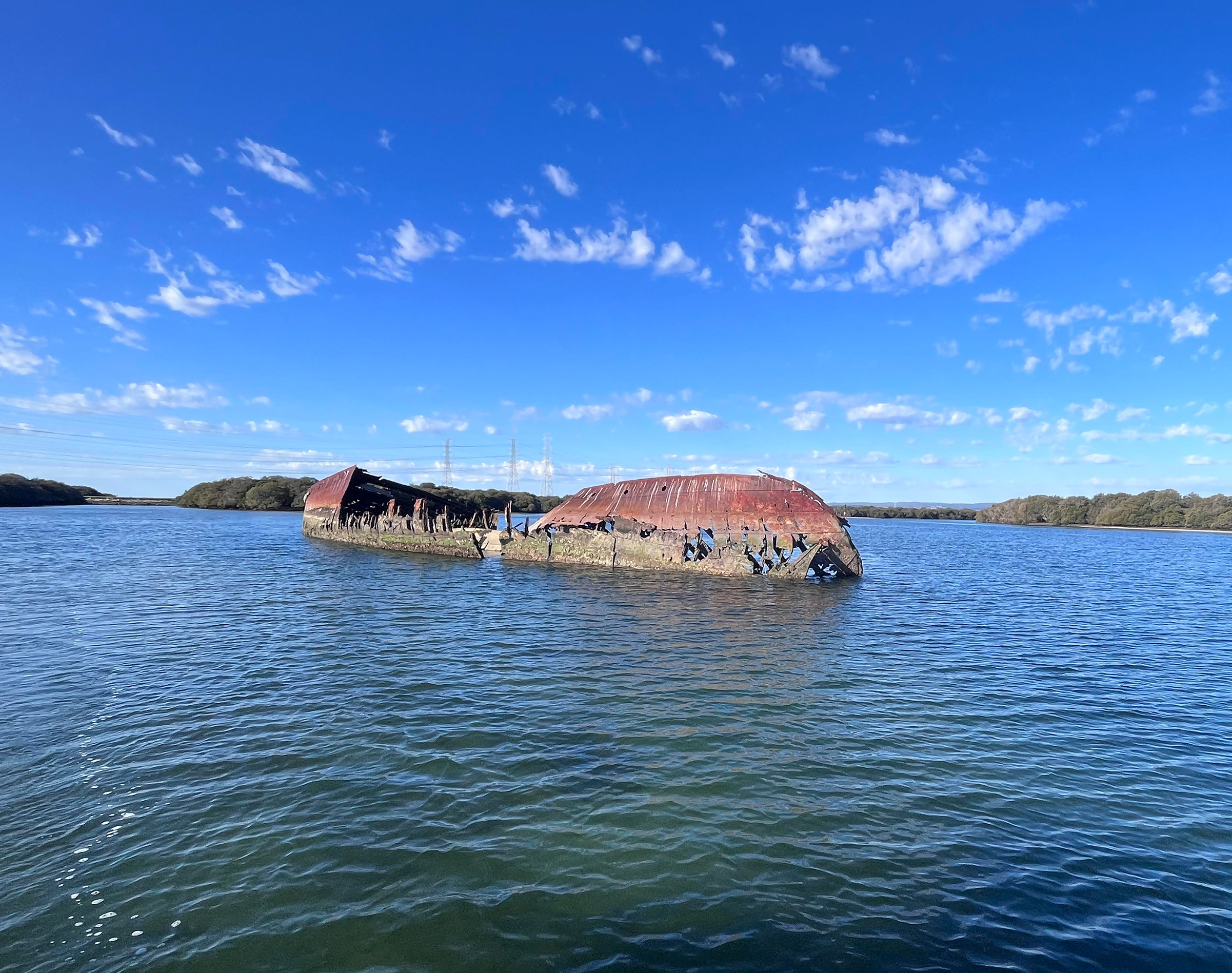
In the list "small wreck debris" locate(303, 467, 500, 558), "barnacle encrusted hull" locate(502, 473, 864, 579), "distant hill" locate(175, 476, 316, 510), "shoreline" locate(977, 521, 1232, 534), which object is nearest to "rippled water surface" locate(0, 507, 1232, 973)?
"barnacle encrusted hull" locate(502, 473, 864, 579)

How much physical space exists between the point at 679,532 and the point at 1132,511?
132 m

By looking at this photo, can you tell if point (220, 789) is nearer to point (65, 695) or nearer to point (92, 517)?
point (65, 695)

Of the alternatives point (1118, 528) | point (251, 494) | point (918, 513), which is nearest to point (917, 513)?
point (918, 513)

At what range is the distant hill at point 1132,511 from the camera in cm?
10662

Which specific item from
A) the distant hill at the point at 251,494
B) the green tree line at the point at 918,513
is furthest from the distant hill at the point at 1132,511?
the distant hill at the point at 251,494

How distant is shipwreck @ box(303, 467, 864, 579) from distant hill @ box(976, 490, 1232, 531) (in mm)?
122324

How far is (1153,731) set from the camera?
10094 millimetres

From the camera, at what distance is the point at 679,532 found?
29.8 meters

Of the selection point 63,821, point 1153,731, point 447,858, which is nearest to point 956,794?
point 1153,731

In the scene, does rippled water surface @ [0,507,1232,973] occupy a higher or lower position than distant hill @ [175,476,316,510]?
lower

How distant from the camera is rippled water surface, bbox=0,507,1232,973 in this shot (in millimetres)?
4930

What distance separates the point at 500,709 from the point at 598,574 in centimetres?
1907

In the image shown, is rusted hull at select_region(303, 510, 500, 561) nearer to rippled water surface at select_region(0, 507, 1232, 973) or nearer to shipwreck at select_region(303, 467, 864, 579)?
shipwreck at select_region(303, 467, 864, 579)

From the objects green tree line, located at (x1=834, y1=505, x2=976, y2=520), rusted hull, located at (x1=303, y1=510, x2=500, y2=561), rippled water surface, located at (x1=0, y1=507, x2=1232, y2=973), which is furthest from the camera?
green tree line, located at (x1=834, y1=505, x2=976, y2=520)
